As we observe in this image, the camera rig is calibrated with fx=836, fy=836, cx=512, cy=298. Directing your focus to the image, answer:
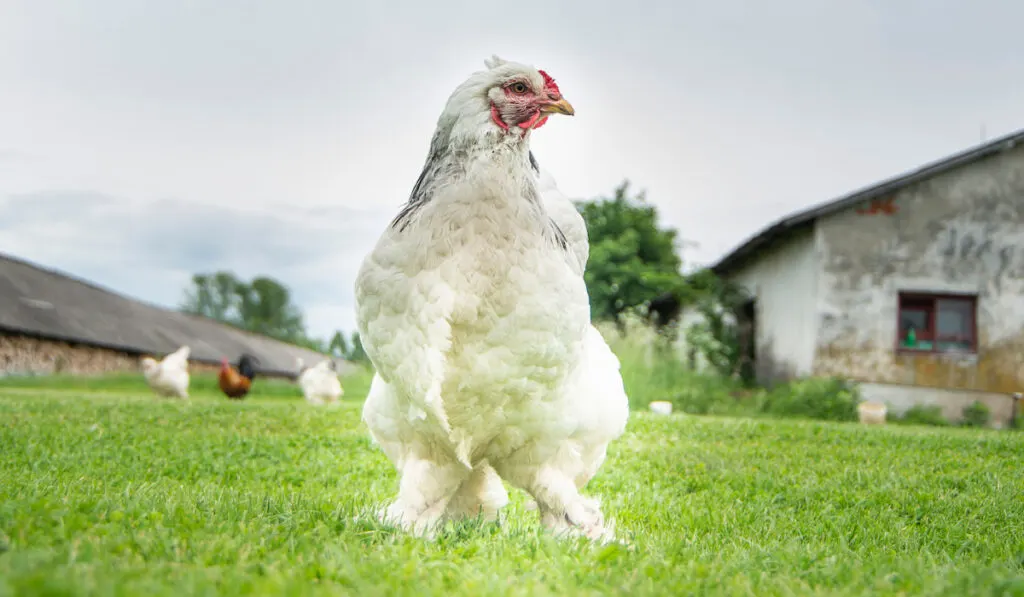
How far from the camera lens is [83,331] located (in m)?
25.7

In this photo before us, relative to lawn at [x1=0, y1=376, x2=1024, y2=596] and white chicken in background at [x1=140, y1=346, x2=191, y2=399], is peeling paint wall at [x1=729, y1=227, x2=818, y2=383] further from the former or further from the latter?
white chicken in background at [x1=140, y1=346, x2=191, y2=399]

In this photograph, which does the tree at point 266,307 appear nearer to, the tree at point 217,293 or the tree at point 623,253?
the tree at point 217,293

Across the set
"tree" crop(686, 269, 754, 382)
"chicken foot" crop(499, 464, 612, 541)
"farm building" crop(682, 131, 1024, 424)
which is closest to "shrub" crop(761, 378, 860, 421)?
"farm building" crop(682, 131, 1024, 424)

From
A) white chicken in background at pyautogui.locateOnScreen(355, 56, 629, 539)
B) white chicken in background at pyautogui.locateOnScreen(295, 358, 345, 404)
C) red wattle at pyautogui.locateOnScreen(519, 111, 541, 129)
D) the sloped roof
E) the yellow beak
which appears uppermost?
the sloped roof

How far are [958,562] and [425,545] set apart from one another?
251 cm

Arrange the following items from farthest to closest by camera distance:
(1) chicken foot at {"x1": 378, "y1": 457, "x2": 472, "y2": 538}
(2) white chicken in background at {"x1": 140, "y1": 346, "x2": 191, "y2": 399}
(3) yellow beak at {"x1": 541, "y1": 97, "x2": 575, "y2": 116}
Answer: (2) white chicken in background at {"x1": 140, "y1": 346, "x2": 191, "y2": 399}
(1) chicken foot at {"x1": 378, "y1": 457, "x2": 472, "y2": 538}
(3) yellow beak at {"x1": 541, "y1": 97, "x2": 575, "y2": 116}

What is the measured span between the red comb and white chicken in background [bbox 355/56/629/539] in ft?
0.04

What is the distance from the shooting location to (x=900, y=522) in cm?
492

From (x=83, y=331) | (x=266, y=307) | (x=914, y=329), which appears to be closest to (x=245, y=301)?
(x=266, y=307)

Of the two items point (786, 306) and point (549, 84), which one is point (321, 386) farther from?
point (549, 84)

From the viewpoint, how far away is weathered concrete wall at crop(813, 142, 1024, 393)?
52.6 feet

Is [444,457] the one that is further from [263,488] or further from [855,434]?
[855,434]

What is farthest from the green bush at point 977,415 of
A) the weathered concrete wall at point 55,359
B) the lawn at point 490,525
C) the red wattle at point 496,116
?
the weathered concrete wall at point 55,359

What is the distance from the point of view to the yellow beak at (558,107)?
388cm
